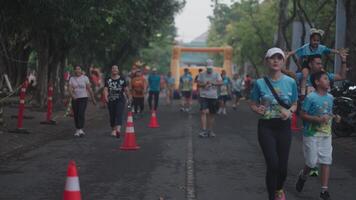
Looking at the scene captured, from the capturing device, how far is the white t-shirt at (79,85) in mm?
15734

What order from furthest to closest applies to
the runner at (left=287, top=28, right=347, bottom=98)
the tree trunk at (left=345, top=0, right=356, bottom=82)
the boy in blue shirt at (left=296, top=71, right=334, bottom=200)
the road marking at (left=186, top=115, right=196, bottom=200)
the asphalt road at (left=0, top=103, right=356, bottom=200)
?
the tree trunk at (left=345, top=0, right=356, bottom=82) < the runner at (left=287, top=28, right=347, bottom=98) < the asphalt road at (left=0, top=103, right=356, bottom=200) < the road marking at (left=186, top=115, right=196, bottom=200) < the boy in blue shirt at (left=296, top=71, right=334, bottom=200)

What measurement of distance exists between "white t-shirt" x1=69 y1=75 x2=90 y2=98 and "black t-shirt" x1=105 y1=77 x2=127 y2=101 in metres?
0.54

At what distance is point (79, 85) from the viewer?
1573 cm

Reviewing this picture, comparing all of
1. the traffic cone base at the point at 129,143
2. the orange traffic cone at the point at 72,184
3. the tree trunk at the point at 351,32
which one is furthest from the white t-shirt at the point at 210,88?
A: the orange traffic cone at the point at 72,184

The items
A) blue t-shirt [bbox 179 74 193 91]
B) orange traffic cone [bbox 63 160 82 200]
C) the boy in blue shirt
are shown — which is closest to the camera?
orange traffic cone [bbox 63 160 82 200]

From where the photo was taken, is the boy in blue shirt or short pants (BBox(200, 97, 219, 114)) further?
short pants (BBox(200, 97, 219, 114))

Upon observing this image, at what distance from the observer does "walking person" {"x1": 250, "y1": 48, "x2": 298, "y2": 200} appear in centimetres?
737

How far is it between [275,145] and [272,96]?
0.54 m

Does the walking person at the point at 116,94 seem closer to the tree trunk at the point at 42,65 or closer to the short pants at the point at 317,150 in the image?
the short pants at the point at 317,150

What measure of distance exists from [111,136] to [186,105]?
11988mm

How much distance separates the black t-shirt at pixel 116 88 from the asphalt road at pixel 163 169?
0.98 meters

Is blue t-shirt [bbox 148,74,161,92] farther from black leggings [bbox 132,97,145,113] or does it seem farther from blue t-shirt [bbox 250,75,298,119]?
blue t-shirt [bbox 250,75,298,119]

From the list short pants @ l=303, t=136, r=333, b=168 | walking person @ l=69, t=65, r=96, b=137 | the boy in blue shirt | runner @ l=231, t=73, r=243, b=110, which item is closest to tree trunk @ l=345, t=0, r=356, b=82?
walking person @ l=69, t=65, r=96, b=137

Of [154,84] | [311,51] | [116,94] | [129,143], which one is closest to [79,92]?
[116,94]
